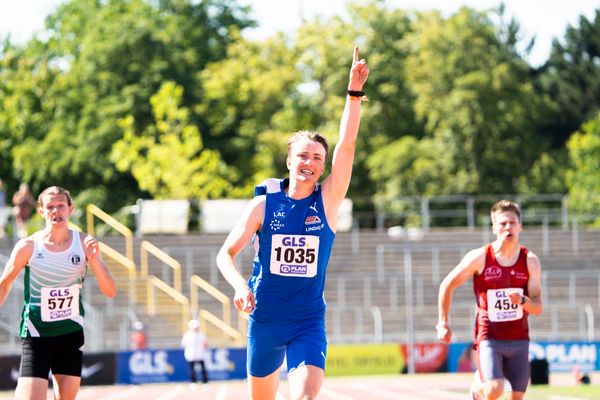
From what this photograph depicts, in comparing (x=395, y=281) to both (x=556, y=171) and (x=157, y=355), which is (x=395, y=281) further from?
(x=556, y=171)

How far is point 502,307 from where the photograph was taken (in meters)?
11.2

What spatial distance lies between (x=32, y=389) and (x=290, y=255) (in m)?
2.42

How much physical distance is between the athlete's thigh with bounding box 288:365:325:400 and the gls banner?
22111 mm

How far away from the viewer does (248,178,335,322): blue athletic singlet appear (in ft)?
28.8

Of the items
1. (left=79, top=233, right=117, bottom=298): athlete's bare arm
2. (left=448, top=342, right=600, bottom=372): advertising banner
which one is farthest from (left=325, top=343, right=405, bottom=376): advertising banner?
(left=79, top=233, right=117, bottom=298): athlete's bare arm

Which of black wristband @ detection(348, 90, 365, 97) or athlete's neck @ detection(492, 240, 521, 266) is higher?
black wristband @ detection(348, 90, 365, 97)

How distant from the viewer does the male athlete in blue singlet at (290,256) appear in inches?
344

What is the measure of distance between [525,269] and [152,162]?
46.7 meters

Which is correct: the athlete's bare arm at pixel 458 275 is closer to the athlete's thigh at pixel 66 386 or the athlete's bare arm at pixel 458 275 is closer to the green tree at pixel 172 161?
the athlete's thigh at pixel 66 386

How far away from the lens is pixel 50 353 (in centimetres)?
1020

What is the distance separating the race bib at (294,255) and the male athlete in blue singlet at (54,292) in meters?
1.88

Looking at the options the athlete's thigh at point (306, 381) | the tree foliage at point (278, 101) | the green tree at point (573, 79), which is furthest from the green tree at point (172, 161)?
the athlete's thigh at point (306, 381)

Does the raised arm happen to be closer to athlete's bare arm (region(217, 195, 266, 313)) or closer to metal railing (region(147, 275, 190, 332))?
athlete's bare arm (region(217, 195, 266, 313))

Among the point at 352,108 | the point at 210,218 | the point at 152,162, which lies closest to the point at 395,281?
the point at 210,218
